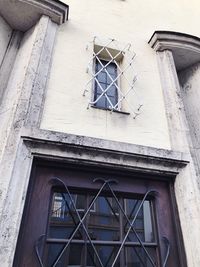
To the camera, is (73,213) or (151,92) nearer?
(73,213)

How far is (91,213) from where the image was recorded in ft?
7.64

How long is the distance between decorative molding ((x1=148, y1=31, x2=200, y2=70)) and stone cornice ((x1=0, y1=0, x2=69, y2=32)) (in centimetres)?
148

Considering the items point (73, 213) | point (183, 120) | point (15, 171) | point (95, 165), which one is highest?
point (183, 120)

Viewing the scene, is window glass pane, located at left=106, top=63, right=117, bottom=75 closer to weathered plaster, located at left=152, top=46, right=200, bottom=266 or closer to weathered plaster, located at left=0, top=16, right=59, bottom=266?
weathered plaster, located at left=152, top=46, right=200, bottom=266

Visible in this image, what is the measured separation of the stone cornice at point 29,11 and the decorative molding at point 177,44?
148cm

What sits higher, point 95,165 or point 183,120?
point 183,120

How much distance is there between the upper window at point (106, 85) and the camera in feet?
10.5

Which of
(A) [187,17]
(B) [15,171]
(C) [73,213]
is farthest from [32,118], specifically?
(A) [187,17]

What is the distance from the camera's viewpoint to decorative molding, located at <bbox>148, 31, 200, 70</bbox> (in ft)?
12.6

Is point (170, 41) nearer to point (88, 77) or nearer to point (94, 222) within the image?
point (88, 77)

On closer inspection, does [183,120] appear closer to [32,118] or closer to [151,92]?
[151,92]

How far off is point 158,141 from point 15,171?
169cm

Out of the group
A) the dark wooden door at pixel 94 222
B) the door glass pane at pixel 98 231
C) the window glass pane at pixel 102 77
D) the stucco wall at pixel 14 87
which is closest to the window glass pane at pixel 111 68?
the window glass pane at pixel 102 77

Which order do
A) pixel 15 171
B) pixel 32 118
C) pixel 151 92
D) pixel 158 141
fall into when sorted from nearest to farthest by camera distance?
pixel 15 171
pixel 32 118
pixel 158 141
pixel 151 92
